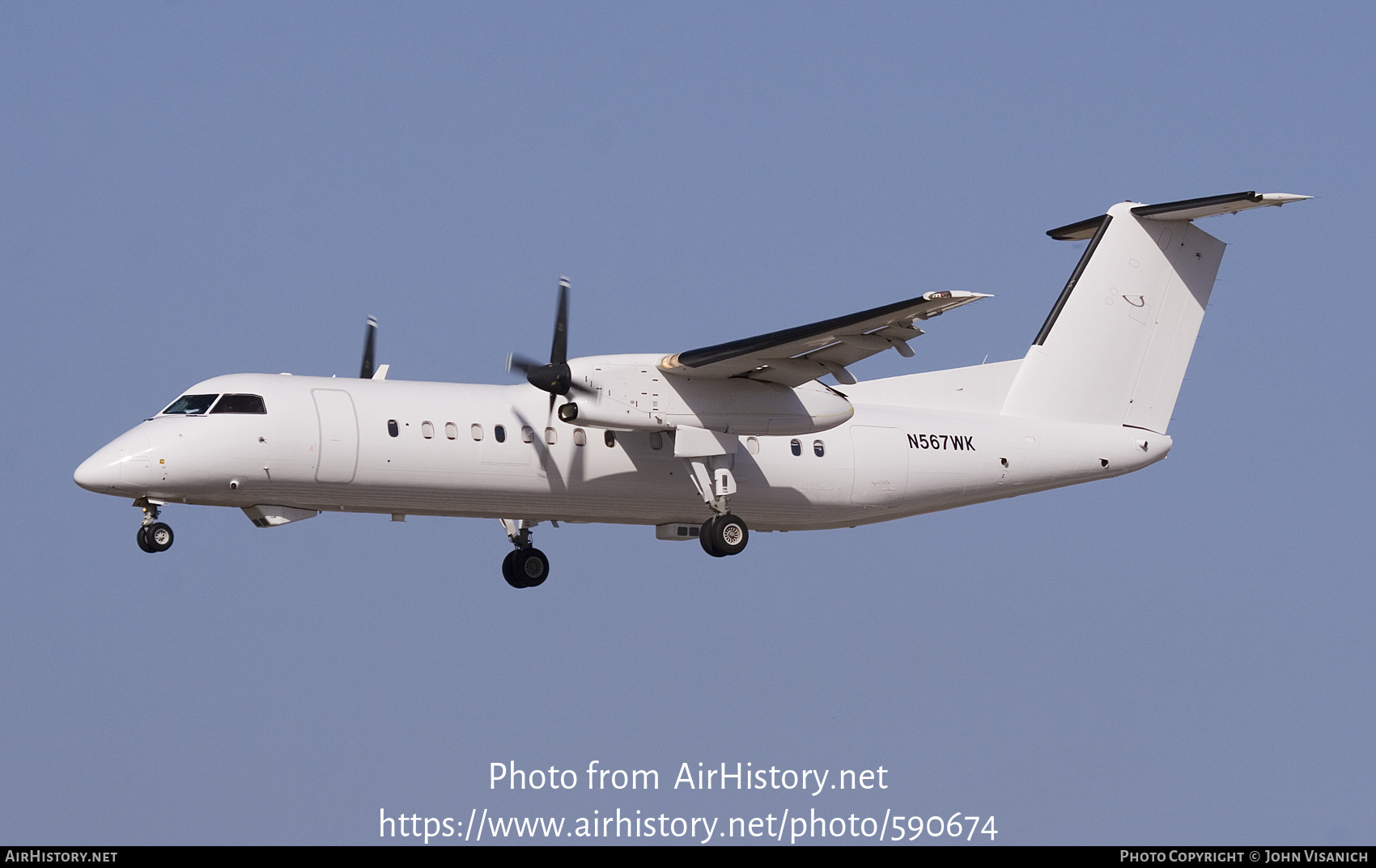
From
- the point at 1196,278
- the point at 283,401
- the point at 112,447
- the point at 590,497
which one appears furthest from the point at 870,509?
the point at 112,447

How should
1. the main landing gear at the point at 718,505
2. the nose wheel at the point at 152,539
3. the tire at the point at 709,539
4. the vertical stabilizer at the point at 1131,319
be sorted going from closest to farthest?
the nose wheel at the point at 152,539, the main landing gear at the point at 718,505, the tire at the point at 709,539, the vertical stabilizer at the point at 1131,319

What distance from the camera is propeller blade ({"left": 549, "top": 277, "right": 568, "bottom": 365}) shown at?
17375 millimetres

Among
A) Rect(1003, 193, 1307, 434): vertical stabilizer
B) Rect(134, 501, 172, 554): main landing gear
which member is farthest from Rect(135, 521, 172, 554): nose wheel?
Rect(1003, 193, 1307, 434): vertical stabilizer

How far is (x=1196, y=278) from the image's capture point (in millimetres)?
20859

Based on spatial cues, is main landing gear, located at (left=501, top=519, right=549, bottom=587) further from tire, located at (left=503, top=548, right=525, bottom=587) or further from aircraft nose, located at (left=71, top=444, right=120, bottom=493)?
aircraft nose, located at (left=71, top=444, right=120, bottom=493)

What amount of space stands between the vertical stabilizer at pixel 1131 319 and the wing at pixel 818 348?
3641 mm

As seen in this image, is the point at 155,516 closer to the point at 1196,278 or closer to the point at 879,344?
the point at 879,344

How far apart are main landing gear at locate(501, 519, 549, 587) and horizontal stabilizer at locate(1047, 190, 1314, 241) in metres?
8.24

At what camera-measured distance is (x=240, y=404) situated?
1628cm

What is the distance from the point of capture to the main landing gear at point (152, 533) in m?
16.0

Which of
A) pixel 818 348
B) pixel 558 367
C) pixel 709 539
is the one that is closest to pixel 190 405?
pixel 558 367

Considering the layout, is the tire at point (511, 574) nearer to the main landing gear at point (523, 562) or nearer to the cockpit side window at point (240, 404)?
the main landing gear at point (523, 562)

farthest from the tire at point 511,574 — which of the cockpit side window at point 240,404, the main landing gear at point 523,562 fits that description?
the cockpit side window at point 240,404
